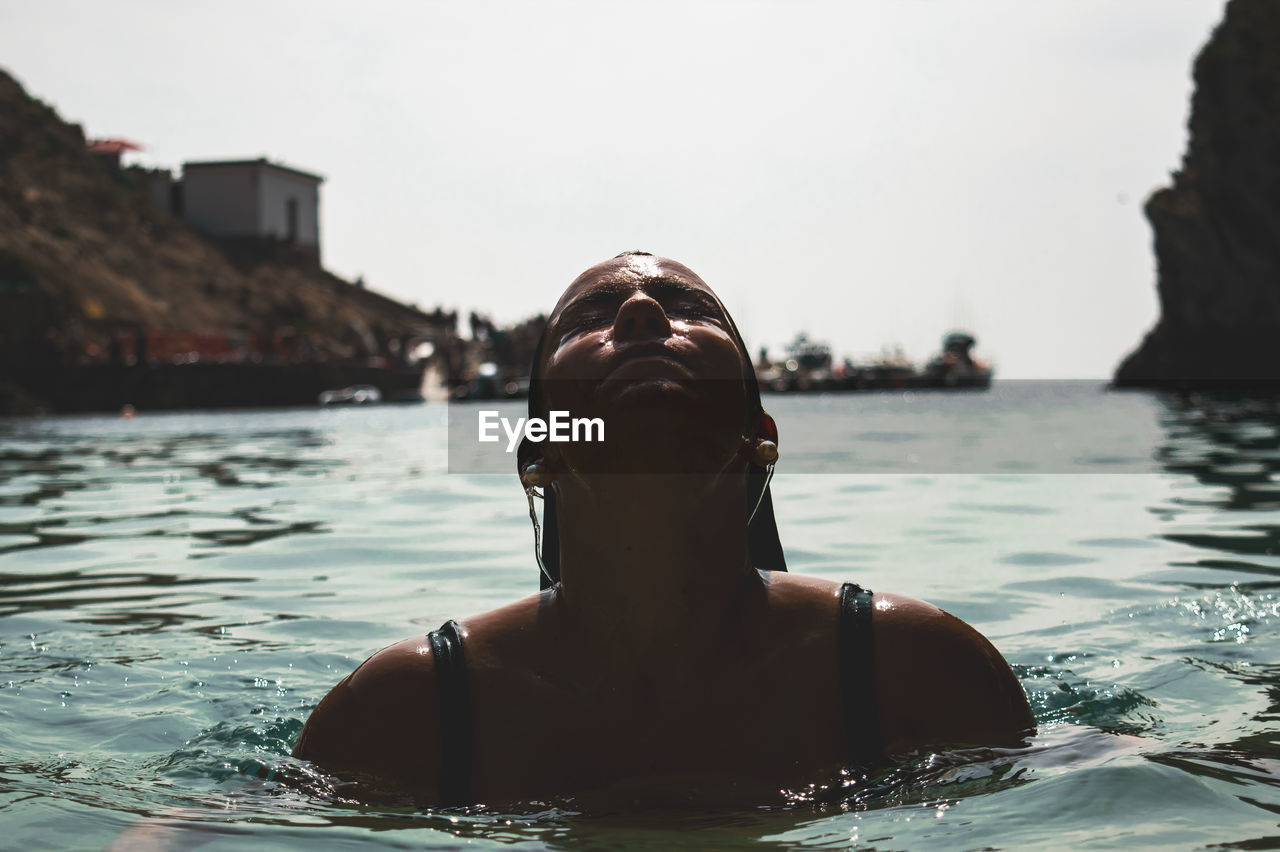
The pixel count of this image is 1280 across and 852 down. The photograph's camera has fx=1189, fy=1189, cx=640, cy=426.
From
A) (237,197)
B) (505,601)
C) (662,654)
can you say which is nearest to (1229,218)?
(505,601)

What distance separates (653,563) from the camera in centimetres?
233

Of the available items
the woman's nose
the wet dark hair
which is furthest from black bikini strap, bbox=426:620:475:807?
the woman's nose

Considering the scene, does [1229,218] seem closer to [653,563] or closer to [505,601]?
[505,601]

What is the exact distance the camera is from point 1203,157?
61.1 meters

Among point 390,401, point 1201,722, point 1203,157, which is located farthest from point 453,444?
point 1203,157

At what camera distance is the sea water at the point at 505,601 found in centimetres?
235

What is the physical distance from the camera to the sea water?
2.35 metres

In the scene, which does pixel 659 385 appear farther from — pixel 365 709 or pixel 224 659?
pixel 224 659

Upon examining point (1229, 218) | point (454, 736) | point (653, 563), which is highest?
point (1229, 218)

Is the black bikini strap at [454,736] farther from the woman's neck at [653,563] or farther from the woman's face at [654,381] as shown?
the woman's face at [654,381]

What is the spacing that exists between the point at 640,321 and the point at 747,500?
0.53 meters

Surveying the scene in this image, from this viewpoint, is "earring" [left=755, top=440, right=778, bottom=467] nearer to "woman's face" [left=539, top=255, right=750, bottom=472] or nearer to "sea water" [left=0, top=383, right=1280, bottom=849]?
"woman's face" [left=539, top=255, right=750, bottom=472]

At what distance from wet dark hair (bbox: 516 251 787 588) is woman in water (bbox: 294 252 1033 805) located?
4 cm

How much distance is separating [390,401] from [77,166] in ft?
87.4
